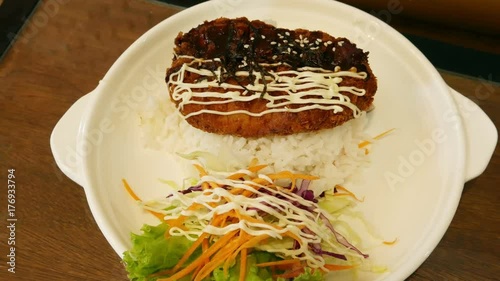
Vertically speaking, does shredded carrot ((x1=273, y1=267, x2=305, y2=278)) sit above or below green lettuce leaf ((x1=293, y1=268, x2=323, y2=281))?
below

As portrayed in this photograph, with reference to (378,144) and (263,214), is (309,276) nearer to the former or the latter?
(263,214)

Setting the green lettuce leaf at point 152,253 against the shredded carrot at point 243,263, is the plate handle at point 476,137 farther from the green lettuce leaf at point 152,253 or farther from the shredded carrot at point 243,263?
the green lettuce leaf at point 152,253

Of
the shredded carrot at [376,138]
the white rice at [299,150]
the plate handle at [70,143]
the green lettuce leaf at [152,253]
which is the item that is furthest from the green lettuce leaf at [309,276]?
the plate handle at [70,143]

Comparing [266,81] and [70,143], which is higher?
[266,81]

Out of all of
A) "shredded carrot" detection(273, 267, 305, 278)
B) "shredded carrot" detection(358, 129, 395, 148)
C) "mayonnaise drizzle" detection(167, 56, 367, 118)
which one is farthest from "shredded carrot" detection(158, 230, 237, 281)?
"shredded carrot" detection(358, 129, 395, 148)

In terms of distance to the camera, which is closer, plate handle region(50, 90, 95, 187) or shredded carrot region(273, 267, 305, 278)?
shredded carrot region(273, 267, 305, 278)

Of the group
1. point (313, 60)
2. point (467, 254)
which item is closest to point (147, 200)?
point (313, 60)

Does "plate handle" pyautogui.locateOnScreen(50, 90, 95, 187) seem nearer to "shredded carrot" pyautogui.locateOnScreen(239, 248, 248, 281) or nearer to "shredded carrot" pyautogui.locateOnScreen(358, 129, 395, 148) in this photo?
"shredded carrot" pyautogui.locateOnScreen(239, 248, 248, 281)

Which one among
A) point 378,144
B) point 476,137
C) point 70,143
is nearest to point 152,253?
point 70,143
